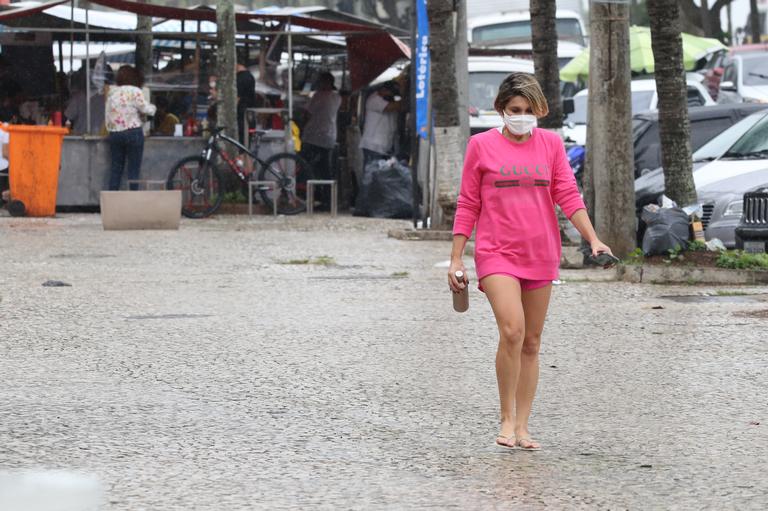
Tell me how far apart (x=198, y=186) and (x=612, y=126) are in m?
9.10

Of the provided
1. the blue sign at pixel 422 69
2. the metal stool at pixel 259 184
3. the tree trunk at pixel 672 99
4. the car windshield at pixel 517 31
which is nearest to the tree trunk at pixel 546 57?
the tree trunk at pixel 672 99

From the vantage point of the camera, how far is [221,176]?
878 inches

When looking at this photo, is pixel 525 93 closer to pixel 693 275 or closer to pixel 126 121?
pixel 693 275

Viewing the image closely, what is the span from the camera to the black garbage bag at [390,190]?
75.6 ft

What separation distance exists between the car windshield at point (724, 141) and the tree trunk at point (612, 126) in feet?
8.59

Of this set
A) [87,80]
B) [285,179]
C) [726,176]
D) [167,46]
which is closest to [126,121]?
[87,80]

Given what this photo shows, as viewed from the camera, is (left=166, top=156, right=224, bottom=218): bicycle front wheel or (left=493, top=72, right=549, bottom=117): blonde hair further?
(left=166, top=156, right=224, bottom=218): bicycle front wheel

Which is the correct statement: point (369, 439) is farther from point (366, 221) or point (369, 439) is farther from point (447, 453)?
point (366, 221)

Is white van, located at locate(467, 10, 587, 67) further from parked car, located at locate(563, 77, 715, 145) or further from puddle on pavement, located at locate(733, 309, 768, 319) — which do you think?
puddle on pavement, located at locate(733, 309, 768, 319)

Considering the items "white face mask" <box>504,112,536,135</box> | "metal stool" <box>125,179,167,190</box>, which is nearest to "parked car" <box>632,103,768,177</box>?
"metal stool" <box>125,179,167,190</box>

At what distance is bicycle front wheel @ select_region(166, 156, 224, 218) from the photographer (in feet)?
72.0

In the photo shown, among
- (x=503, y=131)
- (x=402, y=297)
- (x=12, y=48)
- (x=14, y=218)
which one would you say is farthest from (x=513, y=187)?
(x=12, y=48)

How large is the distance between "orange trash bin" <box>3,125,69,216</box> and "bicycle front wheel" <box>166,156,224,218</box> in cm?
162

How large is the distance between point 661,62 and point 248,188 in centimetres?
955
